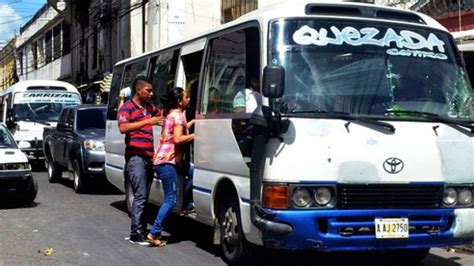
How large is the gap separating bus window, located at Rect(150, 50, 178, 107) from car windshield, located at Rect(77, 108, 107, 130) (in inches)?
211

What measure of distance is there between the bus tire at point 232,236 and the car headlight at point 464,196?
2040mm

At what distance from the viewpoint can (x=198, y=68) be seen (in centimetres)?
835

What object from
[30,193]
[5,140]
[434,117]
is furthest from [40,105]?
[434,117]

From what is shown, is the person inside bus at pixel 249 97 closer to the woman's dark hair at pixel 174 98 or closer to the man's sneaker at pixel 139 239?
A: the woman's dark hair at pixel 174 98

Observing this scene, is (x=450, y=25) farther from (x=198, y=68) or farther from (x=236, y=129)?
(x=236, y=129)

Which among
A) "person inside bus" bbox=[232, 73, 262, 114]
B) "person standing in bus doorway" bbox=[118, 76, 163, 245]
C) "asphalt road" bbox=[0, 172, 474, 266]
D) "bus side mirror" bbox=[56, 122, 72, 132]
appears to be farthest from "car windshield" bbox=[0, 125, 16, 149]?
"person inside bus" bbox=[232, 73, 262, 114]

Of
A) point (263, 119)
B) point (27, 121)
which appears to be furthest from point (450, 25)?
point (27, 121)

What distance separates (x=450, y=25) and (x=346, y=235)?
8.34 metres

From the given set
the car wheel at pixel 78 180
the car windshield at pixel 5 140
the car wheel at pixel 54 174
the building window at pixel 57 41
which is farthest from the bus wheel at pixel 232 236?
the building window at pixel 57 41

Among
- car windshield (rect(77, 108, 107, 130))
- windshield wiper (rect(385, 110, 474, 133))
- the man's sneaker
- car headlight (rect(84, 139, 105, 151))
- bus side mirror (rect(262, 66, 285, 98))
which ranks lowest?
the man's sneaker

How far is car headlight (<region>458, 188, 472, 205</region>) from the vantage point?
614 centimetres

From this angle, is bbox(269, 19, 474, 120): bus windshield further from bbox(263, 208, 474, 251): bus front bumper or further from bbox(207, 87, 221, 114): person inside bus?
bbox(207, 87, 221, 114): person inside bus

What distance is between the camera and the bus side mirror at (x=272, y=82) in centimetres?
561

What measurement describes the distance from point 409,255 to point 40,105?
15347mm
